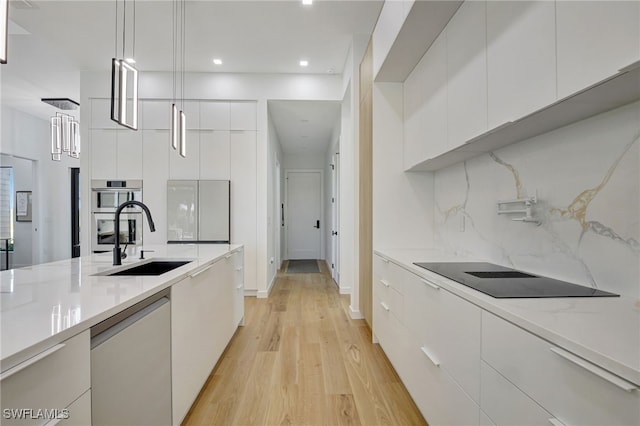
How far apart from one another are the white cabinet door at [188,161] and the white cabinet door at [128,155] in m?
0.47

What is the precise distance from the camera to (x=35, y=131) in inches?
223

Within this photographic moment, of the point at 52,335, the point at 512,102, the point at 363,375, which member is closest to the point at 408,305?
the point at 363,375

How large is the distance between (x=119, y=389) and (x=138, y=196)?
151 inches

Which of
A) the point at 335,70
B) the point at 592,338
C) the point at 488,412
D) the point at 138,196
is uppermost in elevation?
the point at 335,70

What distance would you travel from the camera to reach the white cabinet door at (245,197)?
14.0 feet

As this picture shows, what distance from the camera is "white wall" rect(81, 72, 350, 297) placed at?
419cm

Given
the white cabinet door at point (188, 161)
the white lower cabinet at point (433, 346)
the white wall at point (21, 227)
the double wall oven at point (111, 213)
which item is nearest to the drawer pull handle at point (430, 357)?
the white lower cabinet at point (433, 346)

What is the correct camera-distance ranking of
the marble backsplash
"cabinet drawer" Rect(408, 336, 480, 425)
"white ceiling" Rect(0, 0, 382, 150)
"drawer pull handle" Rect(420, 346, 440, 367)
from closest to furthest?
the marble backsplash < "cabinet drawer" Rect(408, 336, 480, 425) < "drawer pull handle" Rect(420, 346, 440, 367) < "white ceiling" Rect(0, 0, 382, 150)

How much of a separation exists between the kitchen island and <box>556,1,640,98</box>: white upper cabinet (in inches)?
64.0

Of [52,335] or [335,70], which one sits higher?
[335,70]

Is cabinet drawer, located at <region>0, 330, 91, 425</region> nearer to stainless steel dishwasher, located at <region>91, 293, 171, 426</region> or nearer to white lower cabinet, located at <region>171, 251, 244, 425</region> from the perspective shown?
stainless steel dishwasher, located at <region>91, 293, 171, 426</region>

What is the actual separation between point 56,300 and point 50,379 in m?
0.38

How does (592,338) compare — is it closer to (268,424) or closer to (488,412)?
(488,412)

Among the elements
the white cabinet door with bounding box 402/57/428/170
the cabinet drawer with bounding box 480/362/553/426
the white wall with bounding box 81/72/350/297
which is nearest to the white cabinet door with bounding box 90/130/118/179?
the white wall with bounding box 81/72/350/297
